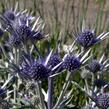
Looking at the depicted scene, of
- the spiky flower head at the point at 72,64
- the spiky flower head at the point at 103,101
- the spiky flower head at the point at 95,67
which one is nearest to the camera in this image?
the spiky flower head at the point at 72,64

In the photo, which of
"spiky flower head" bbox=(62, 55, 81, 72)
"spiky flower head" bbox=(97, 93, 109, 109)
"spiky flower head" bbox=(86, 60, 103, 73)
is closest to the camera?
"spiky flower head" bbox=(62, 55, 81, 72)

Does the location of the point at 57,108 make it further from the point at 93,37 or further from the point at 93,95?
the point at 93,37

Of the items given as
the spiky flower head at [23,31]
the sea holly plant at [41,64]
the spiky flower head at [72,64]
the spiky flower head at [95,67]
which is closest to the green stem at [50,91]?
the sea holly plant at [41,64]

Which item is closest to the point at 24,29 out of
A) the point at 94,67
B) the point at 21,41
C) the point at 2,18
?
the point at 21,41

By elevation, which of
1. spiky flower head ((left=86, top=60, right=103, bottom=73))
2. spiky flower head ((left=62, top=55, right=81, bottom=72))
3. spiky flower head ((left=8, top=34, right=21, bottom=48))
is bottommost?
spiky flower head ((left=86, top=60, right=103, bottom=73))

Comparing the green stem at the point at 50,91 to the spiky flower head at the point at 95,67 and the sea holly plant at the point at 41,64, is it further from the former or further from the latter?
the spiky flower head at the point at 95,67

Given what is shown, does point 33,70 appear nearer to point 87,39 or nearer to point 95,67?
point 87,39

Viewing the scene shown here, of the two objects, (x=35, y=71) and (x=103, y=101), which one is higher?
(x=35, y=71)

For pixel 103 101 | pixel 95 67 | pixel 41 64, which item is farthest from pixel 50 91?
pixel 95 67

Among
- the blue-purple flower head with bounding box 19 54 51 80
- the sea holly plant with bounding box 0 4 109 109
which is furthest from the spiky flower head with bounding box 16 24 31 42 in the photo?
the blue-purple flower head with bounding box 19 54 51 80

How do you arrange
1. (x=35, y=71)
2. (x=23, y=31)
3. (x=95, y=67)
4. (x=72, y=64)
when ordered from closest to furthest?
(x=35, y=71)
(x=72, y=64)
(x=23, y=31)
(x=95, y=67)

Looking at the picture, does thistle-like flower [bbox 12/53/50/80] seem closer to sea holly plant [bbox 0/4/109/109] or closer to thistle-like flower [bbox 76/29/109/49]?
sea holly plant [bbox 0/4/109/109]
